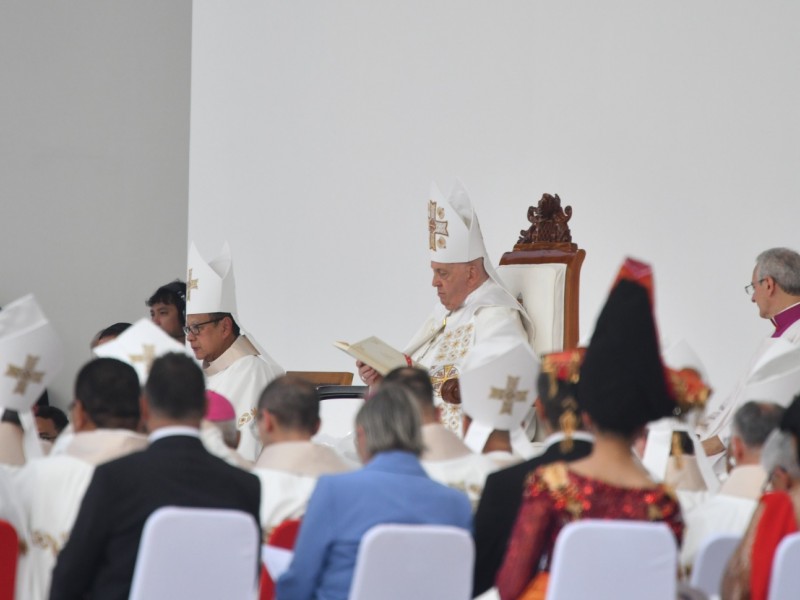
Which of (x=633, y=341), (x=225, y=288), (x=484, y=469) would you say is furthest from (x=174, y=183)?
(x=633, y=341)

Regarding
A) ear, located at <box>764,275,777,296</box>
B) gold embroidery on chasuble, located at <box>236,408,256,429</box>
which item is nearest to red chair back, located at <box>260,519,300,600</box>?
gold embroidery on chasuble, located at <box>236,408,256,429</box>

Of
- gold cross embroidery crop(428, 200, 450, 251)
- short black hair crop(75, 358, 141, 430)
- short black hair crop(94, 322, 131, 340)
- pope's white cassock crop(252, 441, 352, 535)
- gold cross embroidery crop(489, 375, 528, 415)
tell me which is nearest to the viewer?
short black hair crop(75, 358, 141, 430)

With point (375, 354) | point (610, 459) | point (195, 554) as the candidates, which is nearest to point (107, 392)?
point (195, 554)

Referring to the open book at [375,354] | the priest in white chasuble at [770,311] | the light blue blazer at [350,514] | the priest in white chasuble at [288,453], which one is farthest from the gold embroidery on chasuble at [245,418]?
the light blue blazer at [350,514]

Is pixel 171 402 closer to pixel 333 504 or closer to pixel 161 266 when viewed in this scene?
pixel 333 504

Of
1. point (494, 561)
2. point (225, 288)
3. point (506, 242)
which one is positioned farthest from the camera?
point (506, 242)

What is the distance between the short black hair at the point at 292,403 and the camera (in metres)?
4.05

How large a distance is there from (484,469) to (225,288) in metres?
3.11

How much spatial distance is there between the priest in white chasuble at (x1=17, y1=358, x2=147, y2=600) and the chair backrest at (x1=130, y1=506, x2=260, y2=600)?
624mm

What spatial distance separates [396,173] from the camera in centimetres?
967

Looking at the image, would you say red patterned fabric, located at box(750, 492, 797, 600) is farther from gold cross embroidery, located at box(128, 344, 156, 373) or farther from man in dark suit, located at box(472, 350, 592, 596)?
gold cross embroidery, located at box(128, 344, 156, 373)

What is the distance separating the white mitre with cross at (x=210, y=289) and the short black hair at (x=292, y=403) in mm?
3143

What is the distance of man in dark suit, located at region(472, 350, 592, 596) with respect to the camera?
3.50 m

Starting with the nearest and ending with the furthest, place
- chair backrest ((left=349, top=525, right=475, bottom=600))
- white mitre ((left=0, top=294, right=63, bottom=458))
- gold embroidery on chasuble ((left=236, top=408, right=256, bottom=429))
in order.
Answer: chair backrest ((left=349, top=525, right=475, bottom=600)) → white mitre ((left=0, top=294, right=63, bottom=458)) → gold embroidery on chasuble ((left=236, top=408, right=256, bottom=429))
